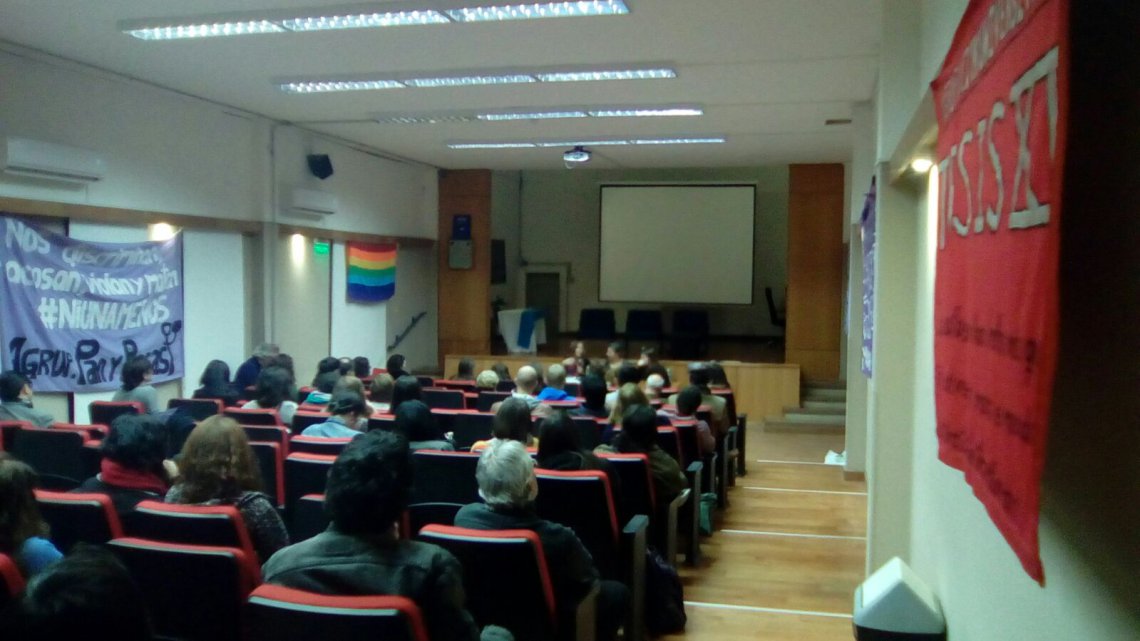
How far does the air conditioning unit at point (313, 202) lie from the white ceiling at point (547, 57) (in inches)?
30.2

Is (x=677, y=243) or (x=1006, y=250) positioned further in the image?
(x=677, y=243)

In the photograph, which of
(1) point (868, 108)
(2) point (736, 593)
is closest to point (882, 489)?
(2) point (736, 593)

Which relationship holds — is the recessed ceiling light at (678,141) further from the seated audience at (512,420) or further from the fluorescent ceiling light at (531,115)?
the seated audience at (512,420)

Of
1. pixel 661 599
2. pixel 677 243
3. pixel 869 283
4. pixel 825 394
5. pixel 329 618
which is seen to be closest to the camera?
pixel 329 618

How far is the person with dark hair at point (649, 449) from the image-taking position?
14.5 feet

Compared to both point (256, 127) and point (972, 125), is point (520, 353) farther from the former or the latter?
point (972, 125)

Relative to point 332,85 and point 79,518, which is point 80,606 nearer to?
point 79,518

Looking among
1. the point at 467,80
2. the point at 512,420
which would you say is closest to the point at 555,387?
the point at 467,80

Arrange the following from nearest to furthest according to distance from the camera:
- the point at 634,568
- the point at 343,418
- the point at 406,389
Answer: the point at 634,568, the point at 343,418, the point at 406,389

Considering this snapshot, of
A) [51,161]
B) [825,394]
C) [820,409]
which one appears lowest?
[820,409]

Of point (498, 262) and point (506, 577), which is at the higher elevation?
point (498, 262)

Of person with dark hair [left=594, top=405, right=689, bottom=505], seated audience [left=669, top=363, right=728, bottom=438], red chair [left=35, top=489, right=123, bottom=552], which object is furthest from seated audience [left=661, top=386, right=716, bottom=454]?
red chair [left=35, top=489, right=123, bottom=552]

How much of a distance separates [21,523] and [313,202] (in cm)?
825

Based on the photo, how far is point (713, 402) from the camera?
677 centimetres
